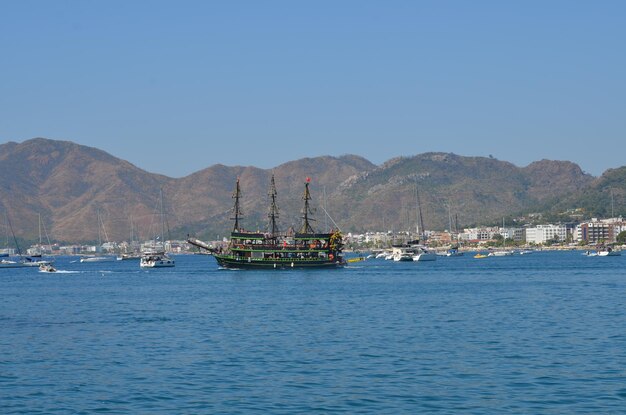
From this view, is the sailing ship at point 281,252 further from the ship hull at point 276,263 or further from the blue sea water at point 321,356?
the blue sea water at point 321,356

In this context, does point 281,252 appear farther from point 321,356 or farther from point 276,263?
point 321,356

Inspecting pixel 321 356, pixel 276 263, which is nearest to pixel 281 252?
pixel 276 263

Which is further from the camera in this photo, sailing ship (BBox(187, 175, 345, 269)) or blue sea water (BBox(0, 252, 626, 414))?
sailing ship (BBox(187, 175, 345, 269))

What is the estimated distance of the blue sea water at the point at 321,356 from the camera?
36688mm

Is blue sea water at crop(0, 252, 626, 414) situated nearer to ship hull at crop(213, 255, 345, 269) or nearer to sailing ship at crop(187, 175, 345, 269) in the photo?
ship hull at crop(213, 255, 345, 269)

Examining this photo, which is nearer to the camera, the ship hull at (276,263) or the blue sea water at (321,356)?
the blue sea water at (321,356)

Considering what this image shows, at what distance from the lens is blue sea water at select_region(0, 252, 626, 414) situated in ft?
120

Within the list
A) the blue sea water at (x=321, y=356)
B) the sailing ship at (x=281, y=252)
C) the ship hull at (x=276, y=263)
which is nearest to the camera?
the blue sea water at (x=321, y=356)

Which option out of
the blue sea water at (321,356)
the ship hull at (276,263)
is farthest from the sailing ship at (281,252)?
the blue sea water at (321,356)

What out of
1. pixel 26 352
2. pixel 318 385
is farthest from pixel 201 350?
pixel 318 385

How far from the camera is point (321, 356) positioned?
156 feet

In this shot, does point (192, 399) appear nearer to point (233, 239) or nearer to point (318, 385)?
point (318, 385)

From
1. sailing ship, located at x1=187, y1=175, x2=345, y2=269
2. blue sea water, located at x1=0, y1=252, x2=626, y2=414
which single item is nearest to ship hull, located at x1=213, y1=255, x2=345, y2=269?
sailing ship, located at x1=187, y1=175, x2=345, y2=269

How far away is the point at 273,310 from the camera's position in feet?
249
